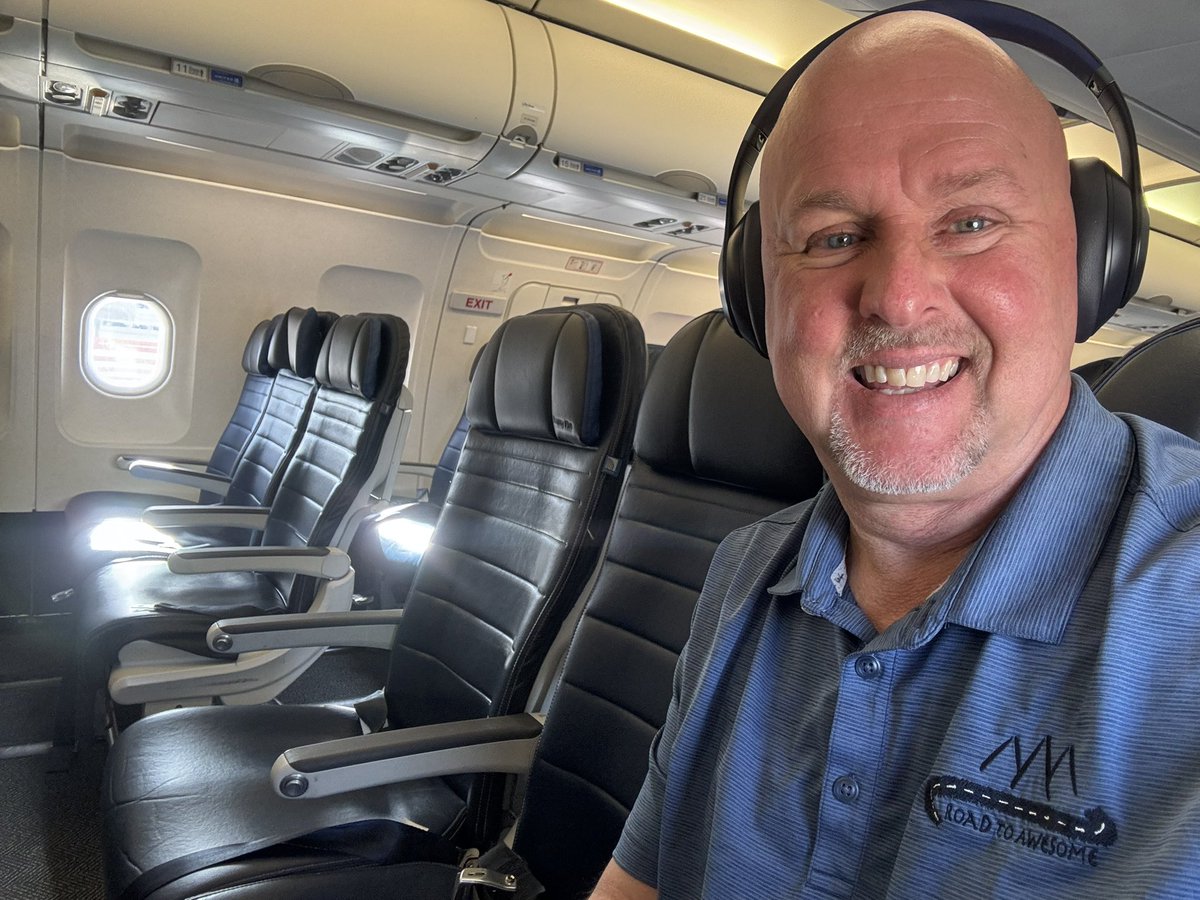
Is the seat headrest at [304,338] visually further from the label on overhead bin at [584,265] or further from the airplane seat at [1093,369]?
the airplane seat at [1093,369]

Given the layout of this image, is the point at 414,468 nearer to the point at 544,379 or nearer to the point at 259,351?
the point at 259,351

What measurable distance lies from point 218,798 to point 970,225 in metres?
1.80

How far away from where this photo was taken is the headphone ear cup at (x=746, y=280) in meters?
1.28

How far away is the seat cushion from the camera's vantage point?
1664 millimetres

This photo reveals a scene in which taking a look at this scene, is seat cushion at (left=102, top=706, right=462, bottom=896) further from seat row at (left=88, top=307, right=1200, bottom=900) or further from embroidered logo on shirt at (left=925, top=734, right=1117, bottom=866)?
embroidered logo on shirt at (left=925, top=734, right=1117, bottom=866)

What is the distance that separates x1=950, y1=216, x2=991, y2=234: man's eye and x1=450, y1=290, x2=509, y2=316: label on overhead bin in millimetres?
5573

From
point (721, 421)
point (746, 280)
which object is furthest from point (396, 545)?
point (746, 280)

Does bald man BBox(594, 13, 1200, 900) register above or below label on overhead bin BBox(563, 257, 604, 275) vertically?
below

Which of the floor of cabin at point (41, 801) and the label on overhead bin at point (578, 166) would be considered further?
the label on overhead bin at point (578, 166)

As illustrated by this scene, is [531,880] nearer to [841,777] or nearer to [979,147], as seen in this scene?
[841,777]

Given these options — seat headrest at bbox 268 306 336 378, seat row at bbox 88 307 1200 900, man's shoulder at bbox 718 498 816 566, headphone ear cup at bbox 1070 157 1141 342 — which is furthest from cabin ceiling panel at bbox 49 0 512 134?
headphone ear cup at bbox 1070 157 1141 342

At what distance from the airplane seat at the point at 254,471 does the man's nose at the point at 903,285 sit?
3.44 metres

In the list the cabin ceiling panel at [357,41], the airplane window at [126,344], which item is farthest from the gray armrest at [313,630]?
the airplane window at [126,344]

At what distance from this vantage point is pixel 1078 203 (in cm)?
104
